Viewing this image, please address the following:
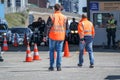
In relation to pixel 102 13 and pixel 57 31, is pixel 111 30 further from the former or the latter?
pixel 57 31

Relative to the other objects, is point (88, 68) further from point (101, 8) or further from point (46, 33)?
point (101, 8)

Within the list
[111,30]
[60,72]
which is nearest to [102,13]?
[111,30]

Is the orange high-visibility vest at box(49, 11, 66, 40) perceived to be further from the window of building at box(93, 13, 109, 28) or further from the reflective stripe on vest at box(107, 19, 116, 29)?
the window of building at box(93, 13, 109, 28)

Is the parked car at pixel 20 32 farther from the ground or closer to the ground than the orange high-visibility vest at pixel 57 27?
closer to the ground

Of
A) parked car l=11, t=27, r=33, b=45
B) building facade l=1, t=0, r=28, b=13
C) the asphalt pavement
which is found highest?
building facade l=1, t=0, r=28, b=13

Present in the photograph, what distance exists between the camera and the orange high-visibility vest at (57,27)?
54.4 ft

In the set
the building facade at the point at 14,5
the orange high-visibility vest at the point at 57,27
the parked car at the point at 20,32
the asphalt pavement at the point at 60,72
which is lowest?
the parked car at the point at 20,32

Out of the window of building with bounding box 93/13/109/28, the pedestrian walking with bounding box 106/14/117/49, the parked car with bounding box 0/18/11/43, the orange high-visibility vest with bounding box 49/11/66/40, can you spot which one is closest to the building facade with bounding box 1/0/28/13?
the parked car with bounding box 0/18/11/43

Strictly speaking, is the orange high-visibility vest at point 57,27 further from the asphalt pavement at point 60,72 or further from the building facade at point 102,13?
the building facade at point 102,13

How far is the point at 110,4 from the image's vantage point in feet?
104

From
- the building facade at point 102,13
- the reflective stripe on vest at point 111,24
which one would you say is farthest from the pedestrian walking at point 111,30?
the building facade at point 102,13

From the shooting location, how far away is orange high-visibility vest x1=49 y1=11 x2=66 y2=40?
16.6 meters

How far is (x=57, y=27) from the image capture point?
1664 cm

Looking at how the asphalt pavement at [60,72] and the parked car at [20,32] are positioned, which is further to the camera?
the parked car at [20,32]
